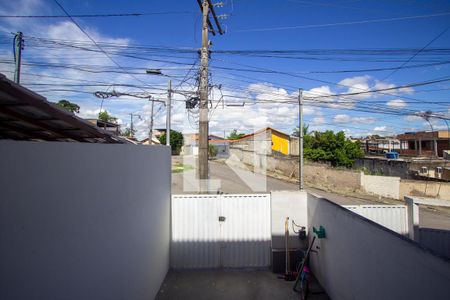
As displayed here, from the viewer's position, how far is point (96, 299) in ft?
8.28

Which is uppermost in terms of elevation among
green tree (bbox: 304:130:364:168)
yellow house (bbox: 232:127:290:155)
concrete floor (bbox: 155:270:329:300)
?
yellow house (bbox: 232:127:290:155)

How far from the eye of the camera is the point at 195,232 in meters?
5.68

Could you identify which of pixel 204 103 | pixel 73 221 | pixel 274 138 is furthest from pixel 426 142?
pixel 73 221

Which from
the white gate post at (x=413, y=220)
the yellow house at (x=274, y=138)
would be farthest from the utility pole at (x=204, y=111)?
the yellow house at (x=274, y=138)

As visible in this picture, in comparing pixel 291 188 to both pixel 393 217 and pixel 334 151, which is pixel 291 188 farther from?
pixel 393 217

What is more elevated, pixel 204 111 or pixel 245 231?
pixel 204 111

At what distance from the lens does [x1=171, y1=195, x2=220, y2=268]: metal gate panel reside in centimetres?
562

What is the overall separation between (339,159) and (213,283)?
2114 cm

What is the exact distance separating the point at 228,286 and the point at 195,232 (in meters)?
1.36

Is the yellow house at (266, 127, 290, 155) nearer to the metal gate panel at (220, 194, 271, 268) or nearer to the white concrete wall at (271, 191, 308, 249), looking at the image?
the white concrete wall at (271, 191, 308, 249)

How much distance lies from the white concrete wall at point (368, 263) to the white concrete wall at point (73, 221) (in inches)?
121

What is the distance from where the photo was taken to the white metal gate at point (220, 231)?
563cm

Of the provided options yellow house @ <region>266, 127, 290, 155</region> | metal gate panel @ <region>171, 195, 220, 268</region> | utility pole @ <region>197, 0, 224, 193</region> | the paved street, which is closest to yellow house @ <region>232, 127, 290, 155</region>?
yellow house @ <region>266, 127, 290, 155</region>

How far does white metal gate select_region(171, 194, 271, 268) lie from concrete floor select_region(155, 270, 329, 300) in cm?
23
